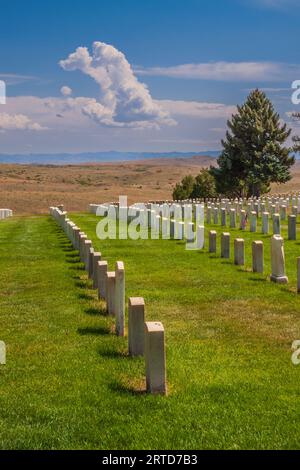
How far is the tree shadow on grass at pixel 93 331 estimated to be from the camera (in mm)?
10633

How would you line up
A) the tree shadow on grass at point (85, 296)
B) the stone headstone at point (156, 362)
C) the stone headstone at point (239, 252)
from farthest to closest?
the stone headstone at point (239, 252)
the tree shadow on grass at point (85, 296)
the stone headstone at point (156, 362)

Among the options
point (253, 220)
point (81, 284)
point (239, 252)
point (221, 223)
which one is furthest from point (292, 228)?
point (81, 284)

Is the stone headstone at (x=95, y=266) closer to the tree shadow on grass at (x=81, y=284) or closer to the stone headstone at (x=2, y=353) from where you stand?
the tree shadow on grass at (x=81, y=284)

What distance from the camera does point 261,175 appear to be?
189 feet

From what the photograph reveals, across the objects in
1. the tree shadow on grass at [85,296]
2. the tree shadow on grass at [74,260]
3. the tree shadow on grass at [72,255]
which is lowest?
the tree shadow on grass at [85,296]

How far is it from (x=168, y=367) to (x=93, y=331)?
8.32ft

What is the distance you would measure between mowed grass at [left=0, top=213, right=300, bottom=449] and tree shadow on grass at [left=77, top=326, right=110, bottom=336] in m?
0.02

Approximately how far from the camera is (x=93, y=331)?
1080 cm

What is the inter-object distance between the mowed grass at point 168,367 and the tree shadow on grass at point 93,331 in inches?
0.7

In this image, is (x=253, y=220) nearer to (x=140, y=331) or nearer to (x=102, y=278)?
(x=102, y=278)

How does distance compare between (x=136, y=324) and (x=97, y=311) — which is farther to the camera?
(x=97, y=311)

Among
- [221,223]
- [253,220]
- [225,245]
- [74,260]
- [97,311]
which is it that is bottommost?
[97,311]

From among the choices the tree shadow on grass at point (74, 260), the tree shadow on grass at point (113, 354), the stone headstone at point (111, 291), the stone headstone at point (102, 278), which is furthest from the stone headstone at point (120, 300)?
the tree shadow on grass at point (74, 260)

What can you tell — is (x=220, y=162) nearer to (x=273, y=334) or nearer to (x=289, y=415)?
(x=273, y=334)
